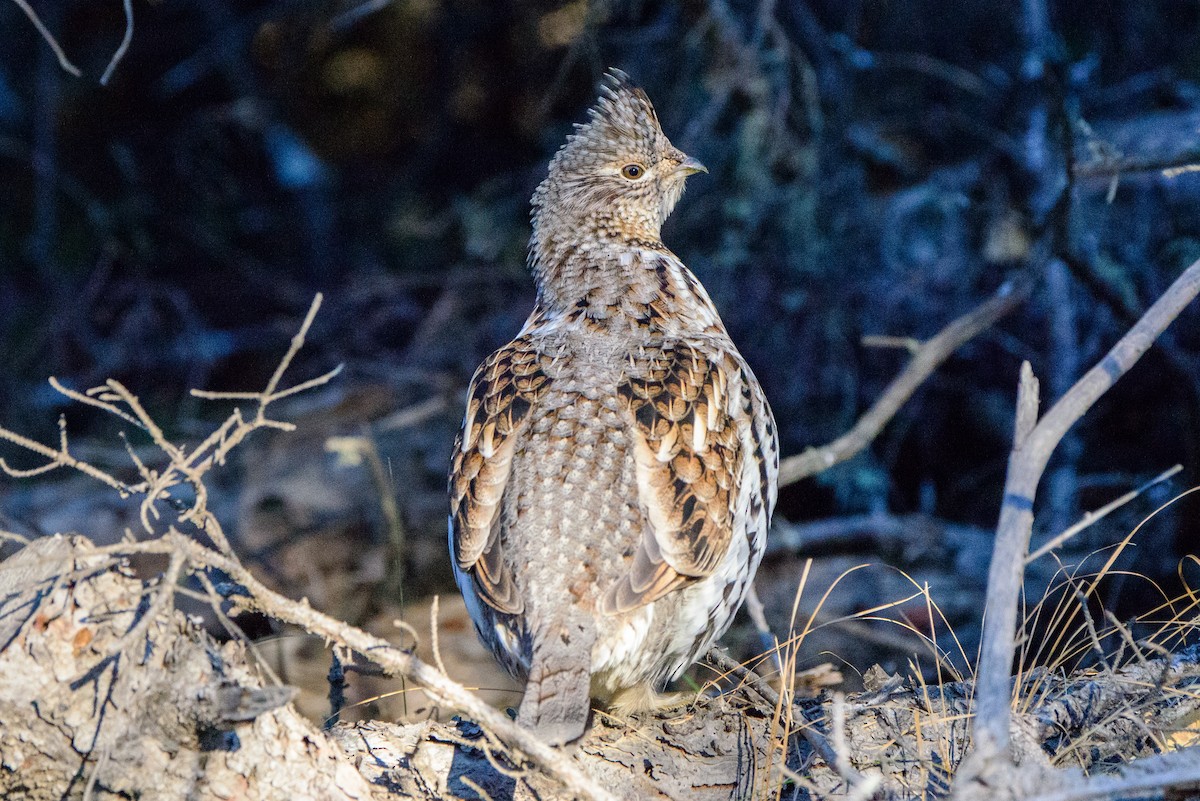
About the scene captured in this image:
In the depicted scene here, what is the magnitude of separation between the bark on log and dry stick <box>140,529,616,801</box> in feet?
0.29

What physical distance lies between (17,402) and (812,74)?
5.11 metres

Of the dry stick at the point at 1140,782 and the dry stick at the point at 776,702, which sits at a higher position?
the dry stick at the point at 1140,782

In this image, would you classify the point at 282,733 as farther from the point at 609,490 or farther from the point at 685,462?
the point at 685,462

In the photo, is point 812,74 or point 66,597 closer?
point 66,597

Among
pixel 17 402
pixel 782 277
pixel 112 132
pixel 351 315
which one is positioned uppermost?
pixel 112 132

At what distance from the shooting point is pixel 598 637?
9.73 feet

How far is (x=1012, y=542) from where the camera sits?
221 cm

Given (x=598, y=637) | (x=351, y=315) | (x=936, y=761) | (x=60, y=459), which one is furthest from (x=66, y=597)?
(x=351, y=315)

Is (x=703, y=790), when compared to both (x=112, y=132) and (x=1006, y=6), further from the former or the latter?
(x=112, y=132)

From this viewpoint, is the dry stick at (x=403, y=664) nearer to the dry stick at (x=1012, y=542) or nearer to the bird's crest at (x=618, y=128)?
the dry stick at (x=1012, y=542)

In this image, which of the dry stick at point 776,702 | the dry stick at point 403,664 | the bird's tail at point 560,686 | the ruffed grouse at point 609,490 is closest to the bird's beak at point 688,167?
the ruffed grouse at point 609,490

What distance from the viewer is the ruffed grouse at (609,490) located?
9.80 ft

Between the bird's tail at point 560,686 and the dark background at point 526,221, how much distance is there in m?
1.99

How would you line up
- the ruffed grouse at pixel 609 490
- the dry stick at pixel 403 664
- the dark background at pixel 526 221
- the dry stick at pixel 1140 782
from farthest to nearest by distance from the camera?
the dark background at pixel 526 221 < the ruffed grouse at pixel 609 490 < the dry stick at pixel 403 664 < the dry stick at pixel 1140 782
